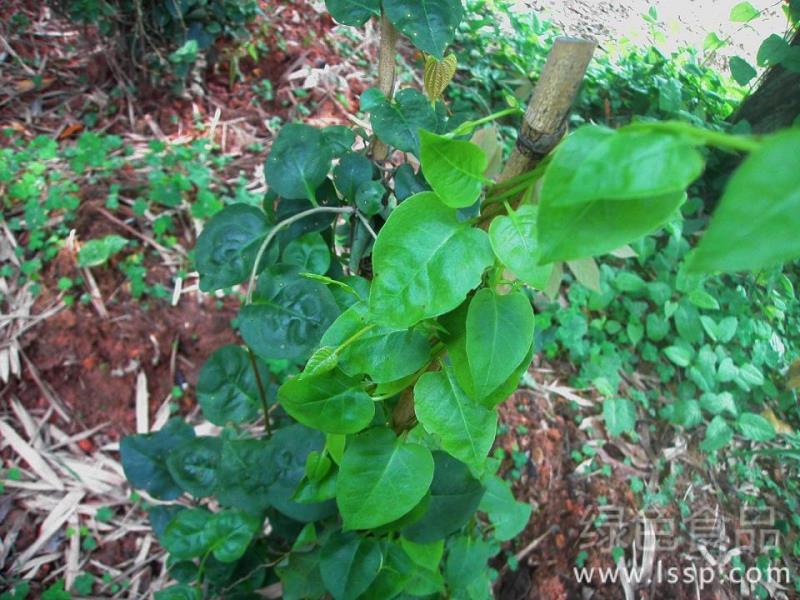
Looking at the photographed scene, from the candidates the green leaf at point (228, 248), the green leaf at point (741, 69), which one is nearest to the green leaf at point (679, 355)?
the green leaf at point (741, 69)

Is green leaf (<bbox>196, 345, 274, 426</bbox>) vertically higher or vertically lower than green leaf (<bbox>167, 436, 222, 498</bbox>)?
higher

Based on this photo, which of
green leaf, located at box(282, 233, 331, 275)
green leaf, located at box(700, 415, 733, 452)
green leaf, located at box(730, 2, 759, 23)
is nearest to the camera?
green leaf, located at box(282, 233, 331, 275)

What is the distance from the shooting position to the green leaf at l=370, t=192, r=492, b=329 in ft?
1.49

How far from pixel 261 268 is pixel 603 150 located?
25.5 inches

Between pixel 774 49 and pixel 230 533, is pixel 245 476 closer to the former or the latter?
pixel 230 533

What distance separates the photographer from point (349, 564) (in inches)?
29.7

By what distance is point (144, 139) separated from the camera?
2.00 m

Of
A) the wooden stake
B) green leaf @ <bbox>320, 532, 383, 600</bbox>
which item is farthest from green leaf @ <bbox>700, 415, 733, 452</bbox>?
the wooden stake

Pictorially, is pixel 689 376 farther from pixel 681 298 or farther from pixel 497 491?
A: pixel 497 491

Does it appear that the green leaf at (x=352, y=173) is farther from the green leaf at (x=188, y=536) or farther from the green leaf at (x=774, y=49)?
the green leaf at (x=774, y=49)

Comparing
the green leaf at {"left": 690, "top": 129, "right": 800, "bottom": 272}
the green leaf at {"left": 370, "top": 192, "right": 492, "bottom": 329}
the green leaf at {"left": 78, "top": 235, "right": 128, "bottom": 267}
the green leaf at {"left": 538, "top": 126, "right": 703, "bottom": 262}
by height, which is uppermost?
the green leaf at {"left": 690, "top": 129, "right": 800, "bottom": 272}

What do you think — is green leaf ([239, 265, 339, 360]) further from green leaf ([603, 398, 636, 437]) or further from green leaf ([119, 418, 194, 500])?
green leaf ([603, 398, 636, 437])

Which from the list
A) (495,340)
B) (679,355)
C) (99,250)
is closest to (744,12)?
(679,355)

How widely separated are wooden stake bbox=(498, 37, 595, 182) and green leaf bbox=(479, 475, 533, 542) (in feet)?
2.33
